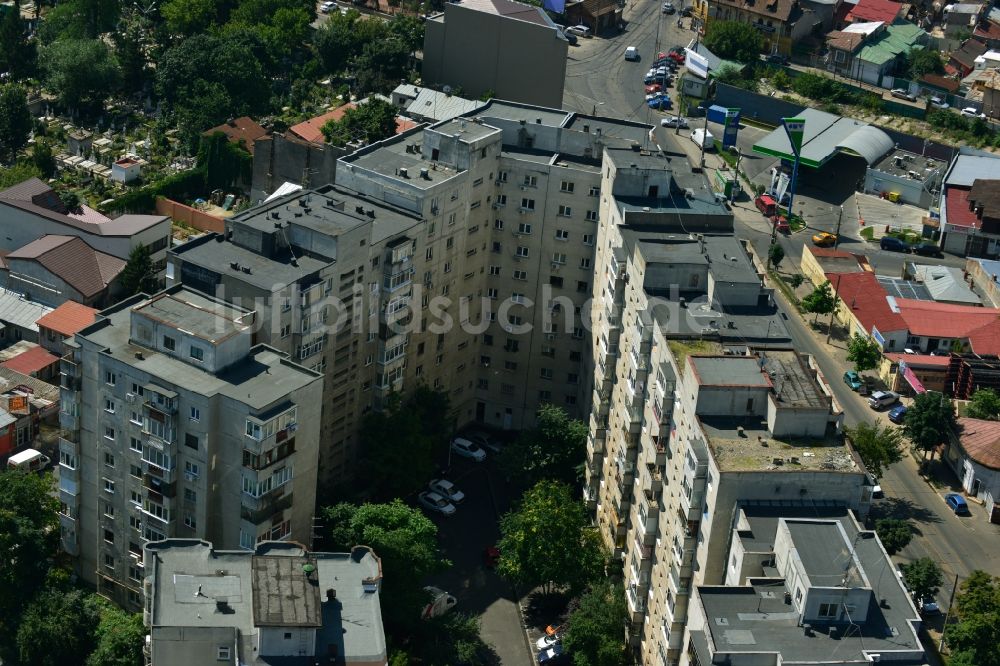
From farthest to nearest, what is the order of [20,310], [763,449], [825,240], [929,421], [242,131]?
[242,131], [825,240], [20,310], [929,421], [763,449]

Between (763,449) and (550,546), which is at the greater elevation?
(763,449)

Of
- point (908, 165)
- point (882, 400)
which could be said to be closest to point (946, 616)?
point (882, 400)

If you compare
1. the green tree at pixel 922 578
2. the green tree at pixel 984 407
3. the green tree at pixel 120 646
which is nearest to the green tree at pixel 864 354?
the green tree at pixel 984 407

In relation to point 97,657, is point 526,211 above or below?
above

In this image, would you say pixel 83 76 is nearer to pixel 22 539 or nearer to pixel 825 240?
pixel 825 240

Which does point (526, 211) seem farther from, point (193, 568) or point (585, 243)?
point (193, 568)

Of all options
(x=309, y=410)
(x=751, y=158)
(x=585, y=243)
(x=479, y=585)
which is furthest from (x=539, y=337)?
(x=751, y=158)

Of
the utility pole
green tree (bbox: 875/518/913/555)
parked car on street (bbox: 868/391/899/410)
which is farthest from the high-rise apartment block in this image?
parked car on street (bbox: 868/391/899/410)
